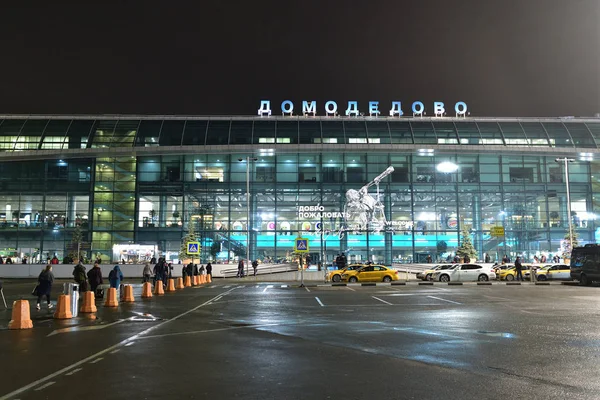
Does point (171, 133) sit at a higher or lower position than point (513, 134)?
higher

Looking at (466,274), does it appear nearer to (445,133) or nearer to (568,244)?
(568,244)

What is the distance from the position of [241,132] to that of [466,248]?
24.8m

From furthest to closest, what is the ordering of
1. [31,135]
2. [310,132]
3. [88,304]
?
[310,132] < [31,135] < [88,304]

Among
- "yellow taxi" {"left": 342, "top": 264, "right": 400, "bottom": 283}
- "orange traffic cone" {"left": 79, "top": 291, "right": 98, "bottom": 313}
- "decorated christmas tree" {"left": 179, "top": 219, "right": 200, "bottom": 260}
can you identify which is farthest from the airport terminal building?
"orange traffic cone" {"left": 79, "top": 291, "right": 98, "bottom": 313}

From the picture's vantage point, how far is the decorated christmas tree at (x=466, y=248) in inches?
1892

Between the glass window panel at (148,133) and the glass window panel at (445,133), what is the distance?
28.5 metres

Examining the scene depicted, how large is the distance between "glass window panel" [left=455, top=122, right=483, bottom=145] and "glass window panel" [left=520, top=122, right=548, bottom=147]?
520 centimetres

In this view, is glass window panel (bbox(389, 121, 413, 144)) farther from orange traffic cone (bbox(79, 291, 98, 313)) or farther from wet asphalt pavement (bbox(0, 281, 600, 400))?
orange traffic cone (bbox(79, 291, 98, 313))

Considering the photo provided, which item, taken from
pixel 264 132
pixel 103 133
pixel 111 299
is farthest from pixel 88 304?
pixel 103 133

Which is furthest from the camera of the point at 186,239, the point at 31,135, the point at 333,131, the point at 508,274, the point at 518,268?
the point at 333,131

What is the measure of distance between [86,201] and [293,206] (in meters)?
21.2

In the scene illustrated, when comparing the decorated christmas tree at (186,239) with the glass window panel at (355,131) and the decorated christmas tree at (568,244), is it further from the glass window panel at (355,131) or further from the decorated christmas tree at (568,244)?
the decorated christmas tree at (568,244)

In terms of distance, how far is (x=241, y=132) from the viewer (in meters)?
51.4

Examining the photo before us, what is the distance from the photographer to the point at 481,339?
10.9 meters
